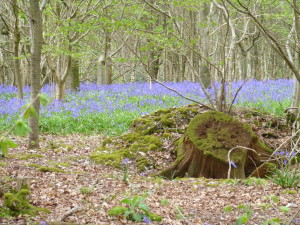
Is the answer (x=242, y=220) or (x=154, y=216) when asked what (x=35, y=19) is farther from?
(x=242, y=220)

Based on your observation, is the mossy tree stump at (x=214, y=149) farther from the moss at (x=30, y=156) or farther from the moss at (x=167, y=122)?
the moss at (x=30, y=156)

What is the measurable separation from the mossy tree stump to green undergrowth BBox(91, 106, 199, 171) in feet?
2.04

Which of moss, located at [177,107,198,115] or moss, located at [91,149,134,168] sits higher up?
moss, located at [177,107,198,115]

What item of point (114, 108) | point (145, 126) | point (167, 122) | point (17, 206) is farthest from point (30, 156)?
point (114, 108)

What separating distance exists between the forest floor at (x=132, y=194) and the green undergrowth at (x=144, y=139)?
295 mm

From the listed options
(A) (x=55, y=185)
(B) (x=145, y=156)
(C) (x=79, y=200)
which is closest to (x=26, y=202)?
(C) (x=79, y=200)

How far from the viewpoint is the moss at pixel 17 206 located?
9.57 ft

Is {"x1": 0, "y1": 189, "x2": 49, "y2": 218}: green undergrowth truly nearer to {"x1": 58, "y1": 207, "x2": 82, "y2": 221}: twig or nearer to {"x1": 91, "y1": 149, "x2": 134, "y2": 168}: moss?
{"x1": 58, "y1": 207, "x2": 82, "y2": 221}: twig

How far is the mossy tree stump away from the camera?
5461 mm

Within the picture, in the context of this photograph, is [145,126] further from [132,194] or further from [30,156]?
[132,194]

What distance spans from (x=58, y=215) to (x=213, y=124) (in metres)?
Result: 3.51

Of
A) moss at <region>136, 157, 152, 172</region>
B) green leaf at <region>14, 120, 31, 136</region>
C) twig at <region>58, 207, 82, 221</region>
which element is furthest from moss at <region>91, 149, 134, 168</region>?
green leaf at <region>14, 120, 31, 136</region>

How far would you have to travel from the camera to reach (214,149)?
5488 mm

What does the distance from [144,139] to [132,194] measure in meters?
2.93
